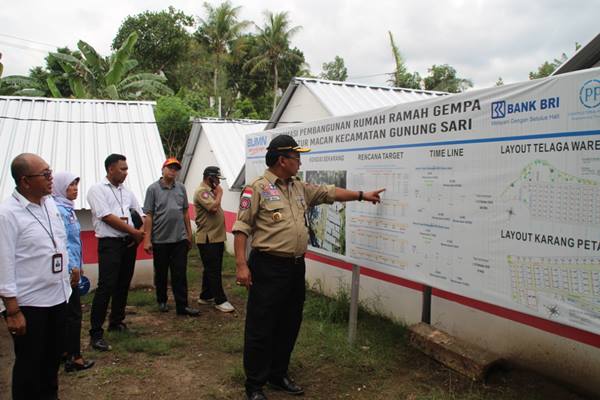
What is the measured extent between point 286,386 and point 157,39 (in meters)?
30.5

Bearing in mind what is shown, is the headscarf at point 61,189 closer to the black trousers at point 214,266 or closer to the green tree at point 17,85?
the black trousers at point 214,266

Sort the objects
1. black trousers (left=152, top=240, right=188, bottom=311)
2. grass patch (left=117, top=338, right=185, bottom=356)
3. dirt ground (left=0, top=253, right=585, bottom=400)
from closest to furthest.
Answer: dirt ground (left=0, top=253, right=585, bottom=400)
grass patch (left=117, top=338, right=185, bottom=356)
black trousers (left=152, top=240, right=188, bottom=311)

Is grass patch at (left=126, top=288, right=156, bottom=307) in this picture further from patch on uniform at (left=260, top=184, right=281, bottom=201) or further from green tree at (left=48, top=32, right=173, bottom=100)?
green tree at (left=48, top=32, right=173, bottom=100)

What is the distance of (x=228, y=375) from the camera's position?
418cm

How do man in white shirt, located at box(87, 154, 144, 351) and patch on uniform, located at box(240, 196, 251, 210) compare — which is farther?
man in white shirt, located at box(87, 154, 144, 351)

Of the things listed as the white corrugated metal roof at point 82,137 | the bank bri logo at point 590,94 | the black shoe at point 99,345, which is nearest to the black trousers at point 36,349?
the black shoe at point 99,345

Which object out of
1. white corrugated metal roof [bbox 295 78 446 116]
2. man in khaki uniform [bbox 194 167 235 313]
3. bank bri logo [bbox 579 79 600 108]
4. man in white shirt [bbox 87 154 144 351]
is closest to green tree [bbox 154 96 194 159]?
white corrugated metal roof [bbox 295 78 446 116]

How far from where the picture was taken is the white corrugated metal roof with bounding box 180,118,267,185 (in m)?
10.8

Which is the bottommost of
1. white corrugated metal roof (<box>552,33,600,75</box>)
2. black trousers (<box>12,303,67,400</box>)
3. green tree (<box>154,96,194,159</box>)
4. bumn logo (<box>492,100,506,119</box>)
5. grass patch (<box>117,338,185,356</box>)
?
grass patch (<box>117,338,185,356</box>)

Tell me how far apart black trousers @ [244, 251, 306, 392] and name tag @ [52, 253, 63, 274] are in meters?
1.32

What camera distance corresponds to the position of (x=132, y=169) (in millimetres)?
8070

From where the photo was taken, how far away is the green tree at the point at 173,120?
19172 mm

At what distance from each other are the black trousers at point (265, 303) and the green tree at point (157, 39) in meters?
29.6

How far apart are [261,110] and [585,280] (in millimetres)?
29352
